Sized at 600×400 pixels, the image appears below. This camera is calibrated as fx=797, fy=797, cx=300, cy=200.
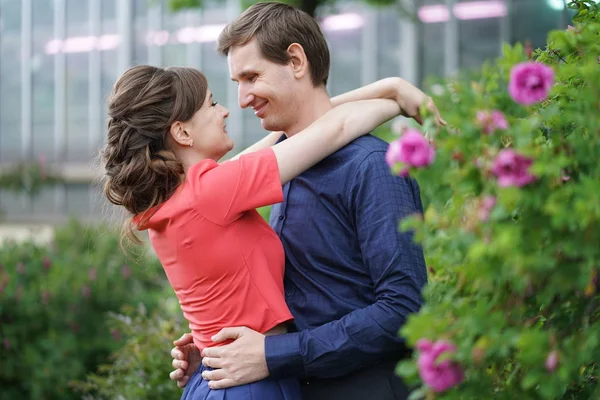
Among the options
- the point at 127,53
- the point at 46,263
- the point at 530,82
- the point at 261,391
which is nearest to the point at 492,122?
the point at 530,82

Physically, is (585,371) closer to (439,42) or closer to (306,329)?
(306,329)

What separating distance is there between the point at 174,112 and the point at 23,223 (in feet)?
61.5

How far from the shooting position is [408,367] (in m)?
1.44

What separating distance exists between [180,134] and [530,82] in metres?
1.24

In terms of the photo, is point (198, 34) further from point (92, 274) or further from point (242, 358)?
point (242, 358)

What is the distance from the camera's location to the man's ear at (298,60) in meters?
2.46

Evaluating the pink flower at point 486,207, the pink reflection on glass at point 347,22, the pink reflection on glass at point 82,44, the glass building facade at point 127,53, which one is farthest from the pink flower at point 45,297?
the pink reflection on glass at point 82,44

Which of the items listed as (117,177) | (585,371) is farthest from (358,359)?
(117,177)

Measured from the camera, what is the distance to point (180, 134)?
2404 mm

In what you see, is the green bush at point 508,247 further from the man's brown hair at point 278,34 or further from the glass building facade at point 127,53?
the glass building facade at point 127,53

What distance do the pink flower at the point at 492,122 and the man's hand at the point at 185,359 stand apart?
1410mm

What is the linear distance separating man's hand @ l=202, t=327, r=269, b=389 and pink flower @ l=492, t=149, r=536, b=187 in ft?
3.33

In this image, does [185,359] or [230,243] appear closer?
[230,243]

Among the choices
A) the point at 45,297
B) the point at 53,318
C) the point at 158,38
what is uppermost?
the point at 158,38
